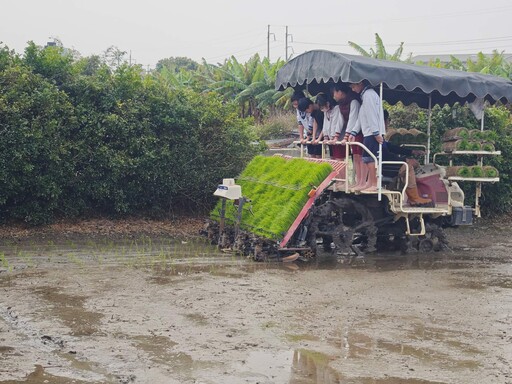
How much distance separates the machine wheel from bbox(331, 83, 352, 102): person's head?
2016 millimetres

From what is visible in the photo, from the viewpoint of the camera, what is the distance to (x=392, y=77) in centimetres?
1397

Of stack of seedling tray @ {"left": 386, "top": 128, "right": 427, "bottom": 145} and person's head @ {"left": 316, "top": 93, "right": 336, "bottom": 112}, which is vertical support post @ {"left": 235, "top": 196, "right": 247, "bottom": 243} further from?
stack of seedling tray @ {"left": 386, "top": 128, "right": 427, "bottom": 145}

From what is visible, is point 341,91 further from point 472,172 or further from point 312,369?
point 312,369

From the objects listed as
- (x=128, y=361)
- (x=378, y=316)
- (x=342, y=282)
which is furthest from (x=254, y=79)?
(x=128, y=361)

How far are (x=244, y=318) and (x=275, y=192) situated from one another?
541 centimetres

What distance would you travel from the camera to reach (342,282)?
1188cm

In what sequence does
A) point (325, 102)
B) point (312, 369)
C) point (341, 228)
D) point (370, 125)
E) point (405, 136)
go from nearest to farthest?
point (312, 369)
point (370, 125)
point (341, 228)
point (325, 102)
point (405, 136)

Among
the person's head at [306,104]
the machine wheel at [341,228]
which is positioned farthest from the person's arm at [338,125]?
the machine wheel at [341,228]

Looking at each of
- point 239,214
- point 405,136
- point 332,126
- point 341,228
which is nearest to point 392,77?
point 332,126

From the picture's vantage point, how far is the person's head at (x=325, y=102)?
1570 cm

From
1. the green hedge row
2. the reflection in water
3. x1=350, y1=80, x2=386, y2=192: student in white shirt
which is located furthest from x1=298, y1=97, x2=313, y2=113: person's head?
the reflection in water

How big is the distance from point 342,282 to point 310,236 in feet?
7.25

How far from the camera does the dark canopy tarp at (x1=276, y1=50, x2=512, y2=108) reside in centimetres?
1375

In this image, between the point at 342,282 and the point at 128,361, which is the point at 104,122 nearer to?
the point at 342,282
